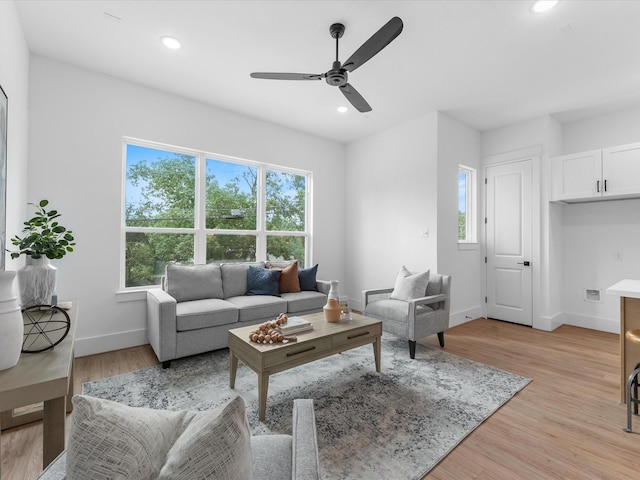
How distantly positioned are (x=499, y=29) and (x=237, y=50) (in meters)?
2.24

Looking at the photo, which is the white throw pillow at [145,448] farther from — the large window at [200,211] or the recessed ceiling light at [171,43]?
→ the large window at [200,211]

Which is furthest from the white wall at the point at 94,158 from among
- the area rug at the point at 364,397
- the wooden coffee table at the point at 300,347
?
the wooden coffee table at the point at 300,347

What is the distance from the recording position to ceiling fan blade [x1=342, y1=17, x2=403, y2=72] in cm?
188

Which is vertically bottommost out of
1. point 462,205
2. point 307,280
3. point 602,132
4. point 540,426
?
point 540,426

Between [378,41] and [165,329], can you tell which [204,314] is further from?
[378,41]

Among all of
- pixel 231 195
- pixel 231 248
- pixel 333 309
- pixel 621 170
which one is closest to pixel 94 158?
pixel 231 195

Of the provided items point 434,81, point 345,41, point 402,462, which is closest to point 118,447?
point 402,462

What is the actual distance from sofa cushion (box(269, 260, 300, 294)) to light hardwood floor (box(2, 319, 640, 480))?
5.34 feet

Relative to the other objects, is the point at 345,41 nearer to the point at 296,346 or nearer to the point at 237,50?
the point at 237,50

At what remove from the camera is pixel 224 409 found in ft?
2.20

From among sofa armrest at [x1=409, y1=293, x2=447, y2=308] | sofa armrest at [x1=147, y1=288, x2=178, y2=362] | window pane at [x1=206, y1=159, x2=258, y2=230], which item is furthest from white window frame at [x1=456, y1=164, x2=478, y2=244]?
sofa armrest at [x1=147, y1=288, x2=178, y2=362]

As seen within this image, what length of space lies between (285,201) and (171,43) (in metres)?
2.56

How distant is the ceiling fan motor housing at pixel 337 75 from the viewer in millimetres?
2355

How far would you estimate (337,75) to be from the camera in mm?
2385
